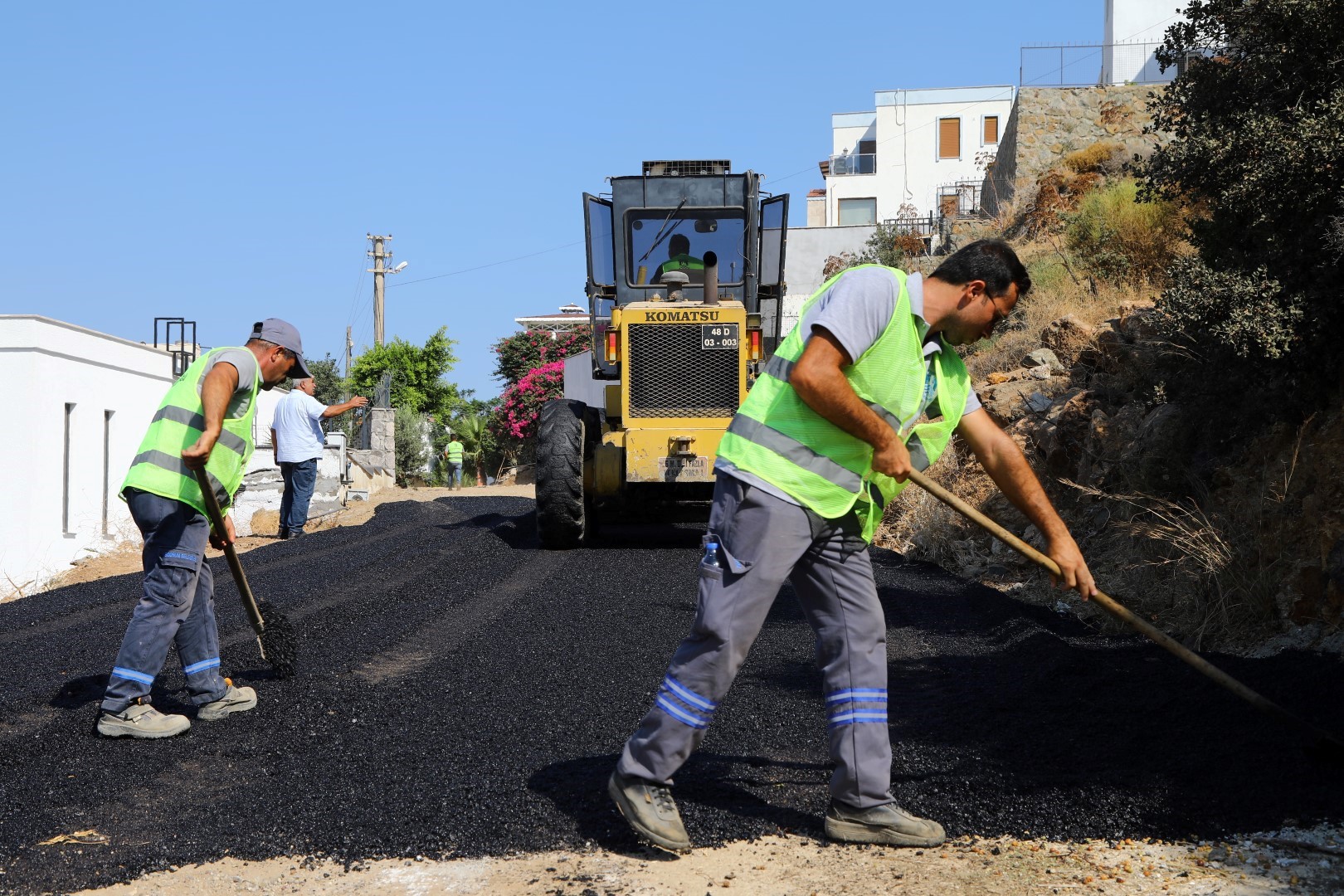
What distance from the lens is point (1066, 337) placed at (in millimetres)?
11578

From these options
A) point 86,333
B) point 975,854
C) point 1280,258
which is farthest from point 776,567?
point 86,333

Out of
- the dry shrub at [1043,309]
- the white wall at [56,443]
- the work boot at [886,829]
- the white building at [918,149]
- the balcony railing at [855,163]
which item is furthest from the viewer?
the balcony railing at [855,163]

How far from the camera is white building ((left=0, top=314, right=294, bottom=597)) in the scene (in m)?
15.1

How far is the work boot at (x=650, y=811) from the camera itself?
3.18 m

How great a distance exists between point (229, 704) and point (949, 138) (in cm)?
4047

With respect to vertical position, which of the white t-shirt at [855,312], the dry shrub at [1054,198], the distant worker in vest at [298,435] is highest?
the dry shrub at [1054,198]

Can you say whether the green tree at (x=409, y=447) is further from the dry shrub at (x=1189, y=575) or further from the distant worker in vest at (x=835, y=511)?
the distant worker in vest at (x=835, y=511)

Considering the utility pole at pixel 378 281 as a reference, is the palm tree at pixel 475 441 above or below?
below

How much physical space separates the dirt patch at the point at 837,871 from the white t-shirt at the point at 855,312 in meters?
0.97

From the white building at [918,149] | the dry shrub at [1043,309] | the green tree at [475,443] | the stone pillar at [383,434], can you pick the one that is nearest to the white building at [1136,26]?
the white building at [918,149]

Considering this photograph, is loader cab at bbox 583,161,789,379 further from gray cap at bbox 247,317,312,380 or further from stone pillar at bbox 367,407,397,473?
stone pillar at bbox 367,407,397,473

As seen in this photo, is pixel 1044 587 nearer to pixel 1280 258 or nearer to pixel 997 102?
pixel 1280 258

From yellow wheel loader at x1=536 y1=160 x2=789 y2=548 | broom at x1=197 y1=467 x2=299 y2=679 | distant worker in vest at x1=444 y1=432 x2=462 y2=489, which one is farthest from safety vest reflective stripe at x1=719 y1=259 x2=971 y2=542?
distant worker in vest at x1=444 y1=432 x2=462 y2=489

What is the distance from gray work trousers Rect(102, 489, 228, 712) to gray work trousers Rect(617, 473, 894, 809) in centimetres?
221
